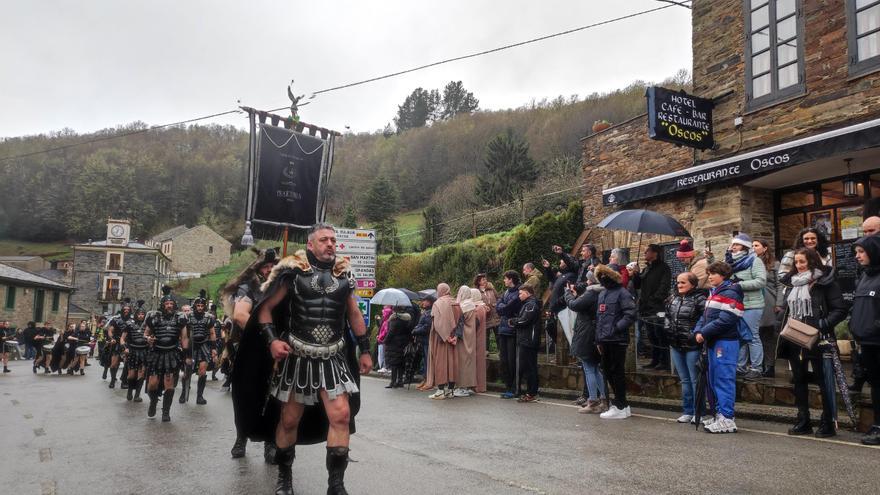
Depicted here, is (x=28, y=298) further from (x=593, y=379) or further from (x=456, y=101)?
(x=456, y=101)

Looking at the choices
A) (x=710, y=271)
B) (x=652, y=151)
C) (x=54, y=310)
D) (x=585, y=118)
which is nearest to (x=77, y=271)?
(x=54, y=310)

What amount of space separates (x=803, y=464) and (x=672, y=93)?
8.70 m

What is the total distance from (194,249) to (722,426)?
8712cm

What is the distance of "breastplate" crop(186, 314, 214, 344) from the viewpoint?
38.9ft

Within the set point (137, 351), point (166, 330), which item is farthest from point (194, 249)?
point (166, 330)

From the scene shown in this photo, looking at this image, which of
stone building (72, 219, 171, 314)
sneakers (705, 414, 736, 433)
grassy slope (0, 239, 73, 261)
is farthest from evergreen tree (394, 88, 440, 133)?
sneakers (705, 414, 736, 433)

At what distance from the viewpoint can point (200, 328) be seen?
1196cm

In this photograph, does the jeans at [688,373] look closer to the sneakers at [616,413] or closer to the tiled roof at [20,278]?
the sneakers at [616,413]

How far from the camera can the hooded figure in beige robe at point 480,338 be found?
40.4ft

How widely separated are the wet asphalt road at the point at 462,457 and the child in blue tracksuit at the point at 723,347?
0.27 m

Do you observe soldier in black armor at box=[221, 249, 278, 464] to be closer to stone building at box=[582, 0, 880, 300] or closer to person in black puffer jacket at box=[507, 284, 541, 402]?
person in black puffer jacket at box=[507, 284, 541, 402]

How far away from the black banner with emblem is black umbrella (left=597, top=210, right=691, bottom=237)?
20.5ft

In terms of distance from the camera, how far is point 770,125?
39.2ft

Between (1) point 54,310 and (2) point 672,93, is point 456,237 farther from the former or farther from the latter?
(1) point 54,310
